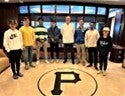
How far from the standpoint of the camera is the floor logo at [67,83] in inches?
127

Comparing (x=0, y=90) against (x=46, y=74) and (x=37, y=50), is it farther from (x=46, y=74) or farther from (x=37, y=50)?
(x=37, y=50)

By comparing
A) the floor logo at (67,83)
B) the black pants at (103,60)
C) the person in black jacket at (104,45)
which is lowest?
the floor logo at (67,83)

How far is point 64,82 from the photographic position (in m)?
3.70

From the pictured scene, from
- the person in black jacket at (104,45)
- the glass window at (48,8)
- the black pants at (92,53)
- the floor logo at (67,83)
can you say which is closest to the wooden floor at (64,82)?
the floor logo at (67,83)

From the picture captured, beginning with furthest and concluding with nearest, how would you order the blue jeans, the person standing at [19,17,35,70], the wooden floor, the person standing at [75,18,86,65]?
the person standing at [75,18,86,65] → the blue jeans → the person standing at [19,17,35,70] → the wooden floor

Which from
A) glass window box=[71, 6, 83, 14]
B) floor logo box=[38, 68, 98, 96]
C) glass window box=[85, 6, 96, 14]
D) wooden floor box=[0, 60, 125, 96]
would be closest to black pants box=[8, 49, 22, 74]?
wooden floor box=[0, 60, 125, 96]

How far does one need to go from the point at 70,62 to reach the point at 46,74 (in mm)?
1270

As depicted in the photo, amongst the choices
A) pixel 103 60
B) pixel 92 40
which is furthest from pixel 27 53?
pixel 103 60

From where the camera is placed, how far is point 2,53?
477 cm

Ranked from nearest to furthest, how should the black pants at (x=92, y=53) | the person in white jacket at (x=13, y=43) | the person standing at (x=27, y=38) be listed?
the person in white jacket at (x=13, y=43), the person standing at (x=27, y=38), the black pants at (x=92, y=53)

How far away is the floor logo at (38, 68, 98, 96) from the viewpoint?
3215mm

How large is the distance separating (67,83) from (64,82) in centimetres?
9

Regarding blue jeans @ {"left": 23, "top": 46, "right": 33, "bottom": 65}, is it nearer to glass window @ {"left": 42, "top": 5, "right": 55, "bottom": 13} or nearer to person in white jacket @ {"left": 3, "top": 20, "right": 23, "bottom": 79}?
person in white jacket @ {"left": 3, "top": 20, "right": 23, "bottom": 79}

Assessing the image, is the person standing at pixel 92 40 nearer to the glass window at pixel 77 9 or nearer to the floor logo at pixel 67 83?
the floor logo at pixel 67 83
